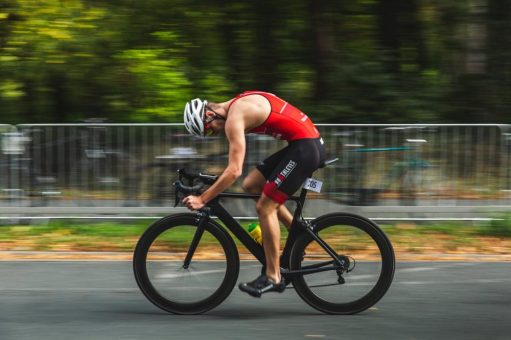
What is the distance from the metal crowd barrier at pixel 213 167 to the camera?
9.55 meters

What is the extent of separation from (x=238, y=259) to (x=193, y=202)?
0.55 metres

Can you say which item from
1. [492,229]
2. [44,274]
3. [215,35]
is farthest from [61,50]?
[492,229]

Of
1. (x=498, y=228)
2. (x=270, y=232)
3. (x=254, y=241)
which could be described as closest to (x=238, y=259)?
(x=254, y=241)

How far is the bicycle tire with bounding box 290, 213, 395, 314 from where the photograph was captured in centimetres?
601

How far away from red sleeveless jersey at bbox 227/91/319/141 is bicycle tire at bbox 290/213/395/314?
24.8 inches

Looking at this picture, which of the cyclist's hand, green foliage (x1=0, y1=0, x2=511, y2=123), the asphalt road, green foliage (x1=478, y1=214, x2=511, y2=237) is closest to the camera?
the asphalt road

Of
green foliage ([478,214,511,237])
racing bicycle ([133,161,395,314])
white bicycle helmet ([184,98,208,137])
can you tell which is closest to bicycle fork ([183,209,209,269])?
racing bicycle ([133,161,395,314])

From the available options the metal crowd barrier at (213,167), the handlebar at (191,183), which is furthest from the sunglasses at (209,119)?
the metal crowd barrier at (213,167)

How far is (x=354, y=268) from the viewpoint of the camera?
606 centimetres

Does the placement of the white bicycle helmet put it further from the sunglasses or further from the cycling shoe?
the cycling shoe

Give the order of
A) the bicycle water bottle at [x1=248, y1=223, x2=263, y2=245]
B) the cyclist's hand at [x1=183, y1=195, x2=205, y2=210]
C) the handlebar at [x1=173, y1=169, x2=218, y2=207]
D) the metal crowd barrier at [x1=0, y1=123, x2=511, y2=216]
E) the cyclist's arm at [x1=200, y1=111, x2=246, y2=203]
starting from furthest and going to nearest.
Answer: the metal crowd barrier at [x1=0, y1=123, x2=511, y2=216], the bicycle water bottle at [x1=248, y1=223, x2=263, y2=245], the handlebar at [x1=173, y1=169, x2=218, y2=207], the cyclist's hand at [x1=183, y1=195, x2=205, y2=210], the cyclist's arm at [x1=200, y1=111, x2=246, y2=203]

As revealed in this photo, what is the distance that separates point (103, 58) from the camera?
12203 millimetres

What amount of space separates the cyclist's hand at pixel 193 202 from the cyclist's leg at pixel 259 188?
48 centimetres

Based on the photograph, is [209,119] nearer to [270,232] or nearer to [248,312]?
[270,232]
